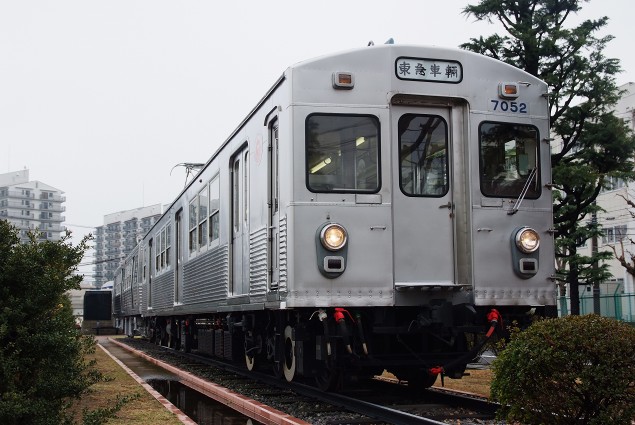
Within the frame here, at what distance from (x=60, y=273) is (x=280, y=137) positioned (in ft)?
10.3

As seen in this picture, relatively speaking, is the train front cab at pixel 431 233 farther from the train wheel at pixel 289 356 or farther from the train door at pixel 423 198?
the train wheel at pixel 289 356

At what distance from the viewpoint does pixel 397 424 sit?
7.35 meters

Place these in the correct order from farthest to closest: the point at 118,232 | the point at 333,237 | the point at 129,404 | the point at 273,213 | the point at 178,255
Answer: the point at 118,232 → the point at 178,255 → the point at 129,404 → the point at 273,213 → the point at 333,237

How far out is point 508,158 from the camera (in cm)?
898

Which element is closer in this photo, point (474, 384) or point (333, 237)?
point (333, 237)

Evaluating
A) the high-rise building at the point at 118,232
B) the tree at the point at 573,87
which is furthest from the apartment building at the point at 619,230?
the high-rise building at the point at 118,232

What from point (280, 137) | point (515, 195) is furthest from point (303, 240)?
point (515, 195)

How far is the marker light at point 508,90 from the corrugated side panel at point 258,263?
3.07 metres

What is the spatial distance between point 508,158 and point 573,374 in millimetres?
3944

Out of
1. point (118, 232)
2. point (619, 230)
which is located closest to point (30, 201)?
point (118, 232)

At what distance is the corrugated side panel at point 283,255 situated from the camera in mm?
8289

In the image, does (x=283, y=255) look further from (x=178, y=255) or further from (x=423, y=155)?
(x=178, y=255)

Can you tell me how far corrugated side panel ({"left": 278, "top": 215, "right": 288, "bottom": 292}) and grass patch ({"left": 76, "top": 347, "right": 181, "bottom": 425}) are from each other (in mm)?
1715

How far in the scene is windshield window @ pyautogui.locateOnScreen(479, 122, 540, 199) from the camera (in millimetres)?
8820
